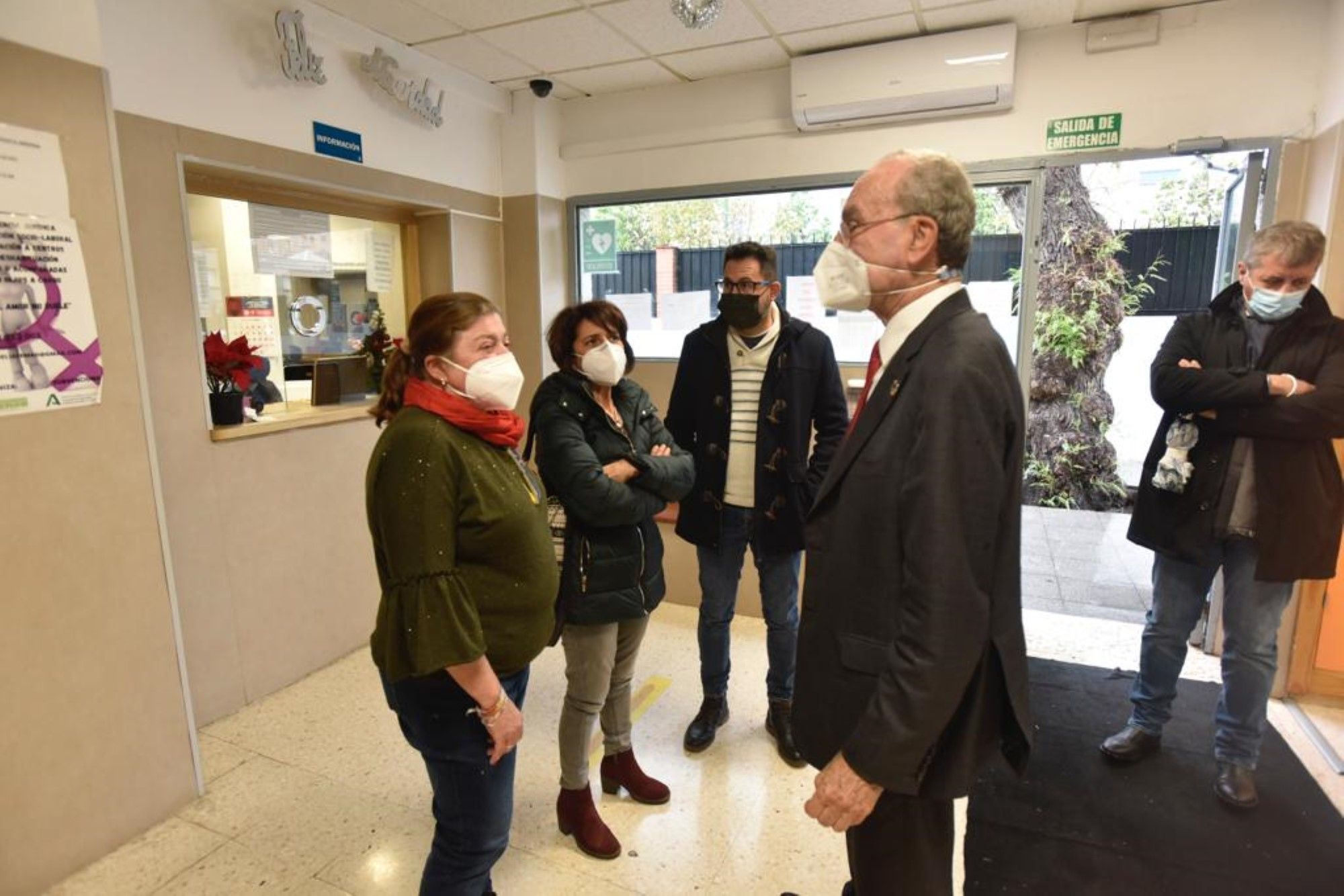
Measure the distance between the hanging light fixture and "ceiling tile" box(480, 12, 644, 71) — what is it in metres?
0.48

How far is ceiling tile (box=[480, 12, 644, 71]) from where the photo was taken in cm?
295

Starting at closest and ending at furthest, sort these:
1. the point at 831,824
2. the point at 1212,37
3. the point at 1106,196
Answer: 1. the point at 831,824
2. the point at 1212,37
3. the point at 1106,196

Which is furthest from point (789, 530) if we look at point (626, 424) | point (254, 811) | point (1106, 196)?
point (1106, 196)

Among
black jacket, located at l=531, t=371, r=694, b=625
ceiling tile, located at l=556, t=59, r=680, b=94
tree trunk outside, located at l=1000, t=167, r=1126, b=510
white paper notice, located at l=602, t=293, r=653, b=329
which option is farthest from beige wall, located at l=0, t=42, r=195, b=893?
tree trunk outside, located at l=1000, t=167, r=1126, b=510

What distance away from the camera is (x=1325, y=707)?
277cm

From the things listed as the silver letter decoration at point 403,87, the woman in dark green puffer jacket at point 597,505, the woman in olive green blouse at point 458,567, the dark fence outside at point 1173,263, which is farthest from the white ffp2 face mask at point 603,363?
the dark fence outside at point 1173,263

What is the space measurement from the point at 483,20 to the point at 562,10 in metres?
0.35

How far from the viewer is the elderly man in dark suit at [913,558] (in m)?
1.02

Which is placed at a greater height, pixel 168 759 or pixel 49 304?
pixel 49 304

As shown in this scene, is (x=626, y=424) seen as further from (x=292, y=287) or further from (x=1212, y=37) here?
(x=1212, y=37)

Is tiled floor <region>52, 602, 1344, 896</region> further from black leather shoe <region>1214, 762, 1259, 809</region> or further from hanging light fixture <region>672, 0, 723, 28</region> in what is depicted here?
hanging light fixture <region>672, 0, 723, 28</region>

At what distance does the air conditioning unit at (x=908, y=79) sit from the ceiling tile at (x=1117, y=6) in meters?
0.25

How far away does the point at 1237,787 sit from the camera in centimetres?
219

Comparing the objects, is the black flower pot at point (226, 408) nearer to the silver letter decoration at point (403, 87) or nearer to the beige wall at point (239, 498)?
the beige wall at point (239, 498)
